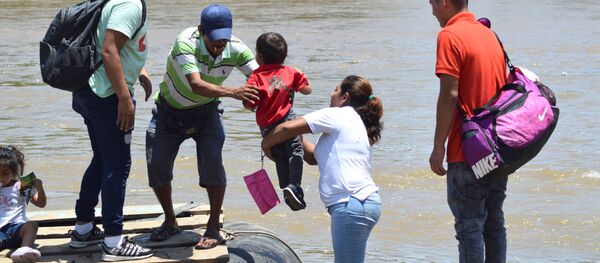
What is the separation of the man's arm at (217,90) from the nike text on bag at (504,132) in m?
1.17

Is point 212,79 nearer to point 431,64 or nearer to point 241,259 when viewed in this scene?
point 241,259

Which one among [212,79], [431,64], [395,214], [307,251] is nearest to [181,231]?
[212,79]

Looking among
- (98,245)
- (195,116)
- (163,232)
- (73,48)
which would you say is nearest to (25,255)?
(98,245)

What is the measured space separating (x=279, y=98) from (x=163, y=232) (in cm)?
102

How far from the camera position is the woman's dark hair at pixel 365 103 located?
6020mm

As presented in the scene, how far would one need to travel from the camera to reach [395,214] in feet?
38.0

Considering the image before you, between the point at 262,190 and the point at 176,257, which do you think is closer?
the point at 176,257

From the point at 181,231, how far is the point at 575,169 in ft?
25.7

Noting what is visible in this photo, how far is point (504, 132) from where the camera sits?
571 cm

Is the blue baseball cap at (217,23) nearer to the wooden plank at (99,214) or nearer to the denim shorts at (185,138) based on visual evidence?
the denim shorts at (185,138)

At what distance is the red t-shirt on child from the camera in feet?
21.0

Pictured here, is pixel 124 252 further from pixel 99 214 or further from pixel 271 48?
pixel 271 48

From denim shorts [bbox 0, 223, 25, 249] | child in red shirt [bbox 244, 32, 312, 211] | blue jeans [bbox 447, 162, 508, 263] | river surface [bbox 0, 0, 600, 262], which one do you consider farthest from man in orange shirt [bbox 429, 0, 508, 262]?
river surface [bbox 0, 0, 600, 262]

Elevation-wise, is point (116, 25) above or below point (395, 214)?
above
